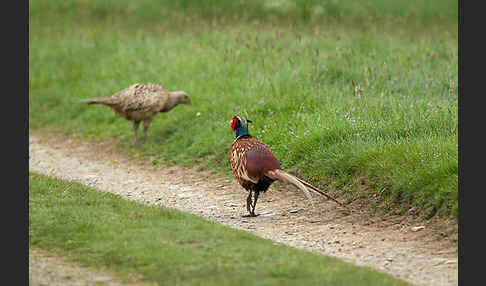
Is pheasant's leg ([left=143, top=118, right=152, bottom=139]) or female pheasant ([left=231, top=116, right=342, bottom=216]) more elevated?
female pheasant ([left=231, top=116, right=342, bottom=216])

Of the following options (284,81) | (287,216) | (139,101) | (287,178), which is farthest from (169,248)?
(284,81)

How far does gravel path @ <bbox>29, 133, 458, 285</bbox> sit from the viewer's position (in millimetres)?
6242

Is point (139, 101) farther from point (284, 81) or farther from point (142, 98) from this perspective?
point (284, 81)

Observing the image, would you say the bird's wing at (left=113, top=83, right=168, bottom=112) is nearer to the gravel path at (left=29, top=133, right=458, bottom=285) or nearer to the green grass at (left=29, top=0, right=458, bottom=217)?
the green grass at (left=29, top=0, right=458, bottom=217)

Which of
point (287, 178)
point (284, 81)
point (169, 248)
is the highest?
point (284, 81)

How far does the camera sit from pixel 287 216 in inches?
315

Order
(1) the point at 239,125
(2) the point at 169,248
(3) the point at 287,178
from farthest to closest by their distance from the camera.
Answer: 1. (1) the point at 239,125
2. (3) the point at 287,178
3. (2) the point at 169,248

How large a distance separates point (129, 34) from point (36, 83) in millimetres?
2971

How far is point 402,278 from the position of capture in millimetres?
5680

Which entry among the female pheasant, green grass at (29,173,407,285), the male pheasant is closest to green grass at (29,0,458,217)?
the male pheasant

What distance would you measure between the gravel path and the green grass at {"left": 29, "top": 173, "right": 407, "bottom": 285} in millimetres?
597

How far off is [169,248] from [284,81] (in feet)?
20.7

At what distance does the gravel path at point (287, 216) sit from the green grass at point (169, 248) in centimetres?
60

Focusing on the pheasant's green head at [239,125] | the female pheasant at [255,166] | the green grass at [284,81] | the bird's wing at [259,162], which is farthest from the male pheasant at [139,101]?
the bird's wing at [259,162]
